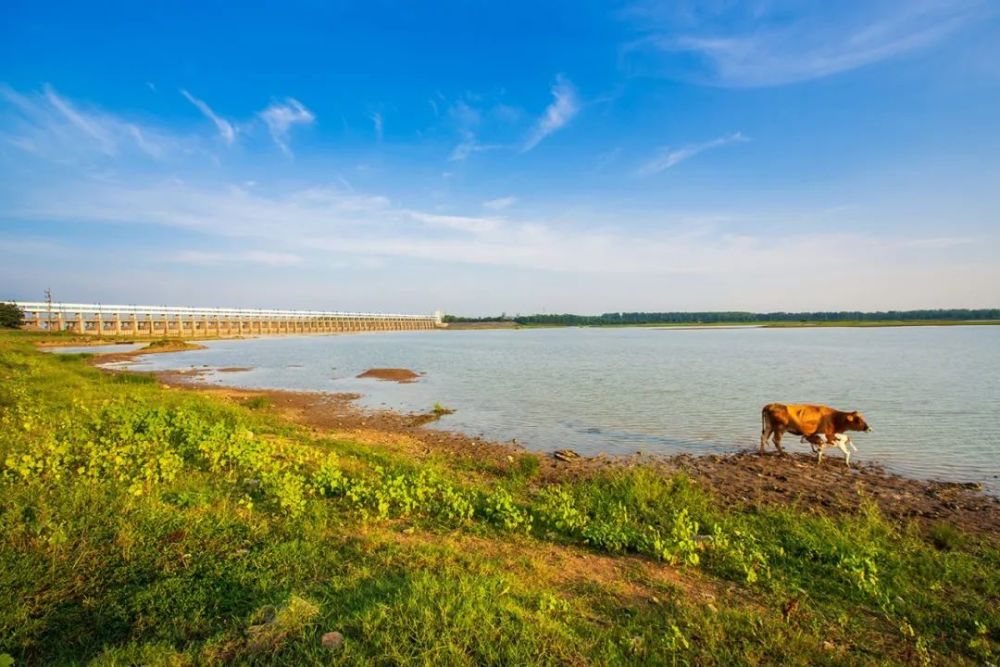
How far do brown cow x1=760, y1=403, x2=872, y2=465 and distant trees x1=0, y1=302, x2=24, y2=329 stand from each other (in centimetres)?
8598

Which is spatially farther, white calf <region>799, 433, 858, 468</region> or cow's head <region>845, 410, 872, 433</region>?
cow's head <region>845, 410, 872, 433</region>

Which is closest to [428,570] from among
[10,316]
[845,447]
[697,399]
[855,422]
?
[845,447]

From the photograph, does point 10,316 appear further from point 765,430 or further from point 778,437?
point 778,437

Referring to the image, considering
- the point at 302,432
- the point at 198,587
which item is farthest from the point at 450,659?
the point at 302,432

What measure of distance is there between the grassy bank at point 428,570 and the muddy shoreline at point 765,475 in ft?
3.11

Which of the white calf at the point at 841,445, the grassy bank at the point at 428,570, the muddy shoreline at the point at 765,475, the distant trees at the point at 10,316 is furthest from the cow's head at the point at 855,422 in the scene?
the distant trees at the point at 10,316

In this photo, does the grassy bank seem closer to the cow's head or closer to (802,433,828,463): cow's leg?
(802,433,828,463): cow's leg

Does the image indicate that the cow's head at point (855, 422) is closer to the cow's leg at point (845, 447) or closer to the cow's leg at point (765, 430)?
Answer: the cow's leg at point (845, 447)

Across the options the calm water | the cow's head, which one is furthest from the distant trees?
the cow's head

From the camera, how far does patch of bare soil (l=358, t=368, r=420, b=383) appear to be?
31000 mm

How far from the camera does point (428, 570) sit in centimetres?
494

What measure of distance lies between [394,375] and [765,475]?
25305 millimetres

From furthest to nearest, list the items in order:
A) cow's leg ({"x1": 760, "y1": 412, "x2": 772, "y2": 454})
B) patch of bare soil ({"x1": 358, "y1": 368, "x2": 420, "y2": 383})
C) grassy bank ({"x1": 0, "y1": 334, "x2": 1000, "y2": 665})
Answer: patch of bare soil ({"x1": 358, "y1": 368, "x2": 420, "y2": 383}) → cow's leg ({"x1": 760, "y1": 412, "x2": 772, "y2": 454}) → grassy bank ({"x1": 0, "y1": 334, "x2": 1000, "y2": 665})

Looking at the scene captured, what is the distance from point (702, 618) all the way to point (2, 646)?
5658 mm
